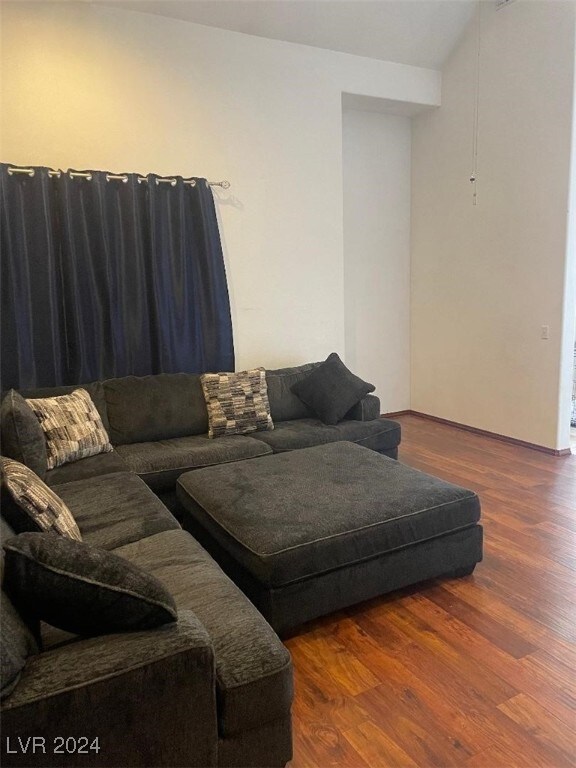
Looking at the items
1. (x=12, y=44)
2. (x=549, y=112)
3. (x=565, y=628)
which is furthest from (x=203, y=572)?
(x=549, y=112)

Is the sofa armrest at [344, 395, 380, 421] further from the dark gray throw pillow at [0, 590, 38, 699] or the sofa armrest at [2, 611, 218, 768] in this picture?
the dark gray throw pillow at [0, 590, 38, 699]

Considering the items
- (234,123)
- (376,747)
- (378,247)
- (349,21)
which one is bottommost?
(376,747)

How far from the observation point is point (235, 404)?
12.2 feet

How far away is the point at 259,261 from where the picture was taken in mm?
4434

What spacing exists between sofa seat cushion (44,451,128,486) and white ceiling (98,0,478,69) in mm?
2986

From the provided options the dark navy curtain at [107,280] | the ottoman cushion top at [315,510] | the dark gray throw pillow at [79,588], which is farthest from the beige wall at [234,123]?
the dark gray throw pillow at [79,588]

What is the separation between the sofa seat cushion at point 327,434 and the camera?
11.8 feet

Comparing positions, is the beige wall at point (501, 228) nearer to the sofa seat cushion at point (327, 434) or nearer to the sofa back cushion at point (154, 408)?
the sofa seat cushion at point (327, 434)

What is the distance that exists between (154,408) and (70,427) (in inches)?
24.2

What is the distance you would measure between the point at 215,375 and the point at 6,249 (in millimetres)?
1512

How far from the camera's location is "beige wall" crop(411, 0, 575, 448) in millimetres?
4195

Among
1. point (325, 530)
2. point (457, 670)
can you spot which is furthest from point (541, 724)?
point (325, 530)

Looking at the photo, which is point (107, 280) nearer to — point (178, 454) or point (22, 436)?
point (178, 454)

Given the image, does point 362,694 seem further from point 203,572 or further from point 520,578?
→ point 520,578
